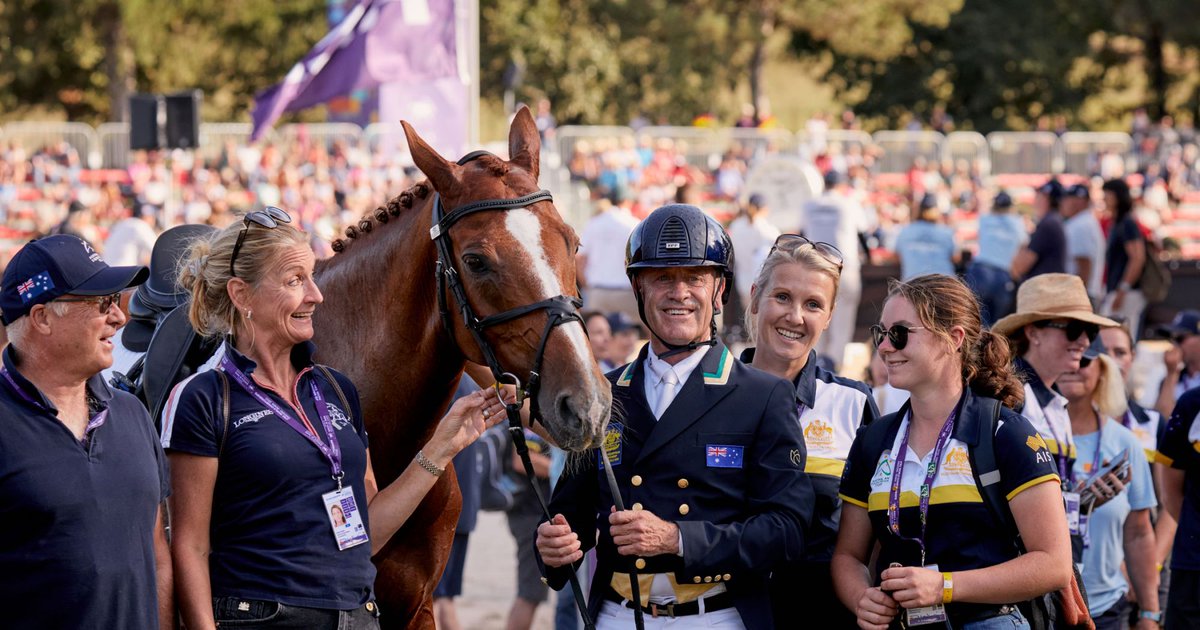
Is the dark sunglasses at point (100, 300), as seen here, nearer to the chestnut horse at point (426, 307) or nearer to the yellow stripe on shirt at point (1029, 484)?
the chestnut horse at point (426, 307)

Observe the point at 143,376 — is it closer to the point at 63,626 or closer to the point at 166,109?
the point at 63,626

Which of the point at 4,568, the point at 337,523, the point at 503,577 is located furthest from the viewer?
the point at 503,577

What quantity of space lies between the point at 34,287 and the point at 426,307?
1.26m

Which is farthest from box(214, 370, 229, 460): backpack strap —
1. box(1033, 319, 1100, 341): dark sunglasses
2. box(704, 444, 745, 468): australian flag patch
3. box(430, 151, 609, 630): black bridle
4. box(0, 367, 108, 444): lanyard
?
box(1033, 319, 1100, 341): dark sunglasses

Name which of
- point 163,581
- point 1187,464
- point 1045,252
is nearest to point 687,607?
point 163,581

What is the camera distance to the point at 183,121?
17.1 meters

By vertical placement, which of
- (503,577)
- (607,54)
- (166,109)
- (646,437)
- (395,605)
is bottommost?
(503,577)

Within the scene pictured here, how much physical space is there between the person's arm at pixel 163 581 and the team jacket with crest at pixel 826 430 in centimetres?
181

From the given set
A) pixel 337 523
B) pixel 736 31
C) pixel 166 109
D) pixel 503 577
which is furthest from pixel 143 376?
pixel 736 31

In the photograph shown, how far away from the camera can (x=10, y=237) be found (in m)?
22.2

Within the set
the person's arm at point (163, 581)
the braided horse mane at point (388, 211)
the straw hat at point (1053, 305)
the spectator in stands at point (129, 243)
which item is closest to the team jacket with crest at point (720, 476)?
the braided horse mane at point (388, 211)

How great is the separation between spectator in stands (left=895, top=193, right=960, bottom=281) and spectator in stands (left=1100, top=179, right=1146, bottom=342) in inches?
64.7

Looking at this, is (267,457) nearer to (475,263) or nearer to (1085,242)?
(475,263)

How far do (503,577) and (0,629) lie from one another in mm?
6741
